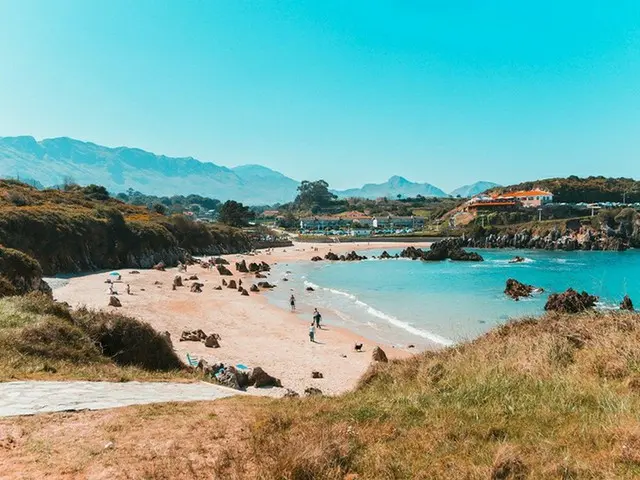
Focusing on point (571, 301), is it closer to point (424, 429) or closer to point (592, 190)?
point (424, 429)

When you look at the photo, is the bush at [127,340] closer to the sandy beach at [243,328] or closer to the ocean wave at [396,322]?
the sandy beach at [243,328]

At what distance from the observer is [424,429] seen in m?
5.45

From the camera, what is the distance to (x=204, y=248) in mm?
79938

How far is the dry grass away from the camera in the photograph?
4.44 metres

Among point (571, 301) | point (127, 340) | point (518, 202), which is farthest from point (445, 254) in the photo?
point (127, 340)

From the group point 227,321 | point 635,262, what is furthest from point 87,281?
point 635,262

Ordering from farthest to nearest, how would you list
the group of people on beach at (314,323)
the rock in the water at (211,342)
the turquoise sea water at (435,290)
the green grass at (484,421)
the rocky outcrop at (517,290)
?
the rocky outcrop at (517,290) < the turquoise sea water at (435,290) < the group of people on beach at (314,323) < the rock in the water at (211,342) < the green grass at (484,421)

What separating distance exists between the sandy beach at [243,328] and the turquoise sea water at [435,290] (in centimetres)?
274

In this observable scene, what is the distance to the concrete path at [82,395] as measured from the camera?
21.6 ft

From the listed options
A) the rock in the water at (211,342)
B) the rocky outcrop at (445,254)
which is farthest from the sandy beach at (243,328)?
the rocky outcrop at (445,254)

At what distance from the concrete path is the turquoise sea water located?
14.9 meters

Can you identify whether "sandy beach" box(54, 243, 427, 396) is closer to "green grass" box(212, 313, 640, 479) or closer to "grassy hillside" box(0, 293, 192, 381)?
"grassy hillside" box(0, 293, 192, 381)

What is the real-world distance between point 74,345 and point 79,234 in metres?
41.0

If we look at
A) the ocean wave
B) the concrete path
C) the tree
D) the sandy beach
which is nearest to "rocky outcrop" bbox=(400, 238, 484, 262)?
the ocean wave
